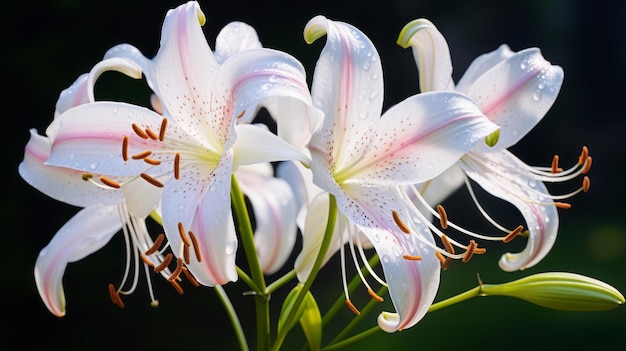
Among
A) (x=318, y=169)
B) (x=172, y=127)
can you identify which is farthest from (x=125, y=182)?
(x=318, y=169)

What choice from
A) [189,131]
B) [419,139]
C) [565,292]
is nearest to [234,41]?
[189,131]

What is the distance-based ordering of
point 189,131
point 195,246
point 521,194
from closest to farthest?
1. point 195,246
2. point 189,131
3. point 521,194

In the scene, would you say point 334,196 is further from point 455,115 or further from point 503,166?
point 503,166

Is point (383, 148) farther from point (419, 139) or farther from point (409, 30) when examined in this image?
point (409, 30)

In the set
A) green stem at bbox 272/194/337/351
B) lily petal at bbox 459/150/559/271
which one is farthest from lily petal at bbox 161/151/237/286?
lily petal at bbox 459/150/559/271

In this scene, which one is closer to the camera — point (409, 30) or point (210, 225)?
point (210, 225)

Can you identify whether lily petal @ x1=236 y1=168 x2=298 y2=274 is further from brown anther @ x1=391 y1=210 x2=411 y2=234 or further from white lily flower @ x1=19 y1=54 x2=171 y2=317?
brown anther @ x1=391 y1=210 x2=411 y2=234

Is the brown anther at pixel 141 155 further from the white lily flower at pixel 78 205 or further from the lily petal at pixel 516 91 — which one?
the lily petal at pixel 516 91
